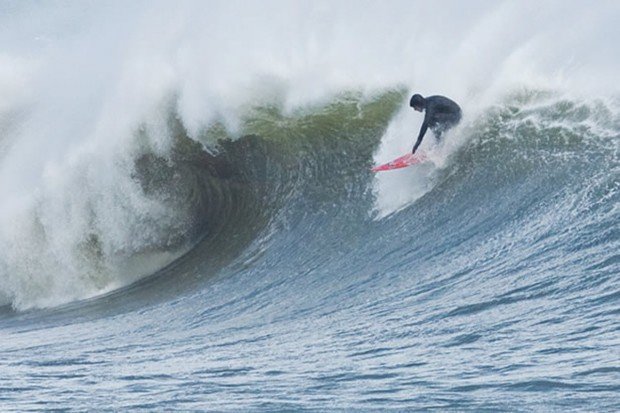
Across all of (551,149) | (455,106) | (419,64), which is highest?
(419,64)

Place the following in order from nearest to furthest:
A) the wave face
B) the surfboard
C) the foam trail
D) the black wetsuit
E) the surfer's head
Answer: the wave face
the surfer's head
the black wetsuit
the surfboard
the foam trail

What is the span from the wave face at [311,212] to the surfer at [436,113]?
10.5 inches

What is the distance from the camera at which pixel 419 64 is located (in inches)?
656

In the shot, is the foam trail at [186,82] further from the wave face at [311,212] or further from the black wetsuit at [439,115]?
the black wetsuit at [439,115]

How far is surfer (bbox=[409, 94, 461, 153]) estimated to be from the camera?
504 inches

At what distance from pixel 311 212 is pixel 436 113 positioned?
205 cm

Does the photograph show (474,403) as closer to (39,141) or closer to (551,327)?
(551,327)

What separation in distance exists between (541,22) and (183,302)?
7.52 m

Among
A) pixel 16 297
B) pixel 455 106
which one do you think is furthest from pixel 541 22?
pixel 16 297

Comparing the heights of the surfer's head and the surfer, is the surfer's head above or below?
above

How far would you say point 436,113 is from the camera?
1302cm

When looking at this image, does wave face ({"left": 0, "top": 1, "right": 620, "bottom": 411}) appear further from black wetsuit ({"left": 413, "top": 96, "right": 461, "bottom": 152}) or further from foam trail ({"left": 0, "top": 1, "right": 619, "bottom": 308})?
black wetsuit ({"left": 413, "top": 96, "right": 461, "bottom": 152})

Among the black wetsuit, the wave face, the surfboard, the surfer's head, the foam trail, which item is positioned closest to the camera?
the wave face

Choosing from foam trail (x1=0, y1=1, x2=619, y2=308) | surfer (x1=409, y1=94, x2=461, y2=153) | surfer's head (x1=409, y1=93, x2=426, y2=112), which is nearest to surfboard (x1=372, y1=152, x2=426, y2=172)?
surfer (x1=409, y1=94, x2=461, y2=153)
